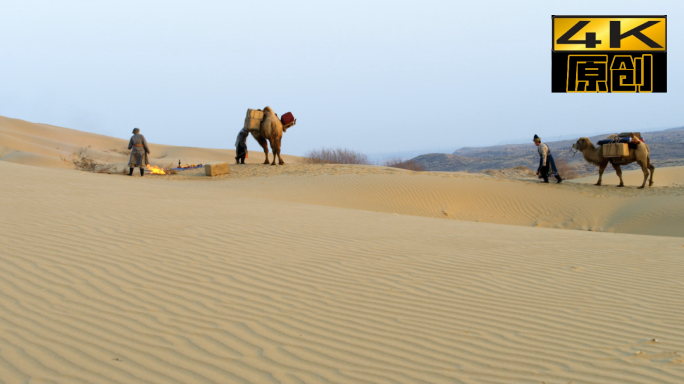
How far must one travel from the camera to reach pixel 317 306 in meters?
4.20

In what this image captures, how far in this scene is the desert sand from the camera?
3.12 m

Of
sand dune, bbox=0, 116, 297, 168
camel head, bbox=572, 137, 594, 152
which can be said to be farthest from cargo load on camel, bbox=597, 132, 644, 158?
sand dune, bbox=0, 116, 297, 168

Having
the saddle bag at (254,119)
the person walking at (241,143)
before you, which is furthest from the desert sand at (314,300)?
the person walking at (241,143)

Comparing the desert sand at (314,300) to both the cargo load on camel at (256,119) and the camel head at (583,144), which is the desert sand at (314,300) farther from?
the cargo load on camel at (256,119)

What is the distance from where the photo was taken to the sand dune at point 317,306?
3.11 metres

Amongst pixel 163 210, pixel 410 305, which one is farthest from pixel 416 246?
pixel 163 210

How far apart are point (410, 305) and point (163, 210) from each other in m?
6.03

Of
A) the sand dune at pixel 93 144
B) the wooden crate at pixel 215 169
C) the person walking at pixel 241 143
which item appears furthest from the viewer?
the sand dune at pixel 93 144

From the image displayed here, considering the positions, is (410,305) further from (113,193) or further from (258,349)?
(113,193)

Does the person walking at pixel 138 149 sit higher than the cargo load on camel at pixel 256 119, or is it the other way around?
the cargo load on camel at pixel 256 119

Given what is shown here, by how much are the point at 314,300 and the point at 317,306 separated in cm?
16

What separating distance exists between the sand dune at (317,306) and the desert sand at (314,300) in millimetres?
16

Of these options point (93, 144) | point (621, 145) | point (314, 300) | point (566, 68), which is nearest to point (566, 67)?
point (566, 68)

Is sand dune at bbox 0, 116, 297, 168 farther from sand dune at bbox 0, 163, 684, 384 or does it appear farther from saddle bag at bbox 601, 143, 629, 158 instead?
sand dune at bbox 0, 163, 684, 384
